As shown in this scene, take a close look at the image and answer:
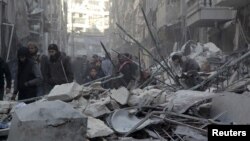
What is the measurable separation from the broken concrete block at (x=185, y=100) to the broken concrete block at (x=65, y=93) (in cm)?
139

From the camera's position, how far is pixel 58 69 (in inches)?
308

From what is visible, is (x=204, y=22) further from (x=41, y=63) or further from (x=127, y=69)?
Result: (x=41, y=63)

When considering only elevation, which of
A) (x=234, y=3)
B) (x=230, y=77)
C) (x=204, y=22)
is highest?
(x=234, y=3)

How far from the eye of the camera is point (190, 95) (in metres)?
5.98

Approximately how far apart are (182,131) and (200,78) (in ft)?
9.59

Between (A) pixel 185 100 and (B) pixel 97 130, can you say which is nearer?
(B) pixel 97 130

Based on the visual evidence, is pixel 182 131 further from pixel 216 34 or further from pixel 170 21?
pixel 170 21

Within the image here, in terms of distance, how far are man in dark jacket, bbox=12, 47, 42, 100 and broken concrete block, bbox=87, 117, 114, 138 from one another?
2.50 m

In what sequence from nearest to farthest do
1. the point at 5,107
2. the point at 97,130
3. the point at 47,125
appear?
the point at 47,125
the point at 97,130
the point at 5,107

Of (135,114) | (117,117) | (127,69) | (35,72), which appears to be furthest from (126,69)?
(117,117)

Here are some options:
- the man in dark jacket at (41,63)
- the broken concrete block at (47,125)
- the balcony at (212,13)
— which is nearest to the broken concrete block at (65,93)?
the man in dark jacket at (41,63)

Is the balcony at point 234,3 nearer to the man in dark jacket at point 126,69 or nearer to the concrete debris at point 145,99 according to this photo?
the man in dark jacket at point 126,69

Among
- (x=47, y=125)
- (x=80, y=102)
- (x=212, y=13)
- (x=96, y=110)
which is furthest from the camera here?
(x=212, y=13)

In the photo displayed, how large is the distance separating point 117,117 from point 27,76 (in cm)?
248
